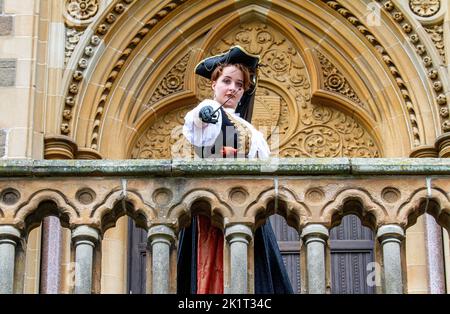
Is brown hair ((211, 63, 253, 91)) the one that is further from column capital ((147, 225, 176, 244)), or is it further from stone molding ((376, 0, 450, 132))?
stone molding ((376, 0, 450, 132))

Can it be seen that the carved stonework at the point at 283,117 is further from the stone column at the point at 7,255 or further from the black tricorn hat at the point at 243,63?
the stone column at the point at 7,255

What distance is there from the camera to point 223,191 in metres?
10.0

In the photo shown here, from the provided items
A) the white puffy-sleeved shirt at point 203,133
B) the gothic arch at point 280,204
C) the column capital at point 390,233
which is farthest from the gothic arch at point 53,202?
the column capital at point 390,233

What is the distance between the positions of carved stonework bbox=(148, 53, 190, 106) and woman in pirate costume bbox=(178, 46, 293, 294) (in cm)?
405

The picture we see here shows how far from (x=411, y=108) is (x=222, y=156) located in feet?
14.6

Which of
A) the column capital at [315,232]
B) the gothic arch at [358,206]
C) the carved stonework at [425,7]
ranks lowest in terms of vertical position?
the column capital at [315,232]

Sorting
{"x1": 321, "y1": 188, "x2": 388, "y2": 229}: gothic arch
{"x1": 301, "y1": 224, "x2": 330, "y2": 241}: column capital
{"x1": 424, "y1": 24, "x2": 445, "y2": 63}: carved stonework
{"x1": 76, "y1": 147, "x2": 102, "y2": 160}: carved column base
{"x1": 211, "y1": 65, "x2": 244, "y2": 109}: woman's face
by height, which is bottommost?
{"x1": 301, "y1": 224, "x2": 330, "y2": 241}: column capital

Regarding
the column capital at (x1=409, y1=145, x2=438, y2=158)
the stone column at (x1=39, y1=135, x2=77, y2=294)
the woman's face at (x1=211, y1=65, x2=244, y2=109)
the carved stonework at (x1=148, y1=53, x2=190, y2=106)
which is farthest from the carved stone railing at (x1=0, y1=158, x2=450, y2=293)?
the carved stonework at (x1=148, y1=53, x2=190, y2=106)

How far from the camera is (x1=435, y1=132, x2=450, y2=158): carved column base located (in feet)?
47.1

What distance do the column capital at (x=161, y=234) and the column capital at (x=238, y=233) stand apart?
308mm

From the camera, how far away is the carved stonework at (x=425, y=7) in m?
A: 15.0

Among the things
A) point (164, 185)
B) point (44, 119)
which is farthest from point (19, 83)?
point (164, 185)

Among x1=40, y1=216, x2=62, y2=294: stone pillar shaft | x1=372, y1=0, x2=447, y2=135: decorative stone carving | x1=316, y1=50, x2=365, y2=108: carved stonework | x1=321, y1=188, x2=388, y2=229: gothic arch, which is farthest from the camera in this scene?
x1=316, y1=50, x2=365, y2=108: carved stonework

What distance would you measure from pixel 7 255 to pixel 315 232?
1723mm
